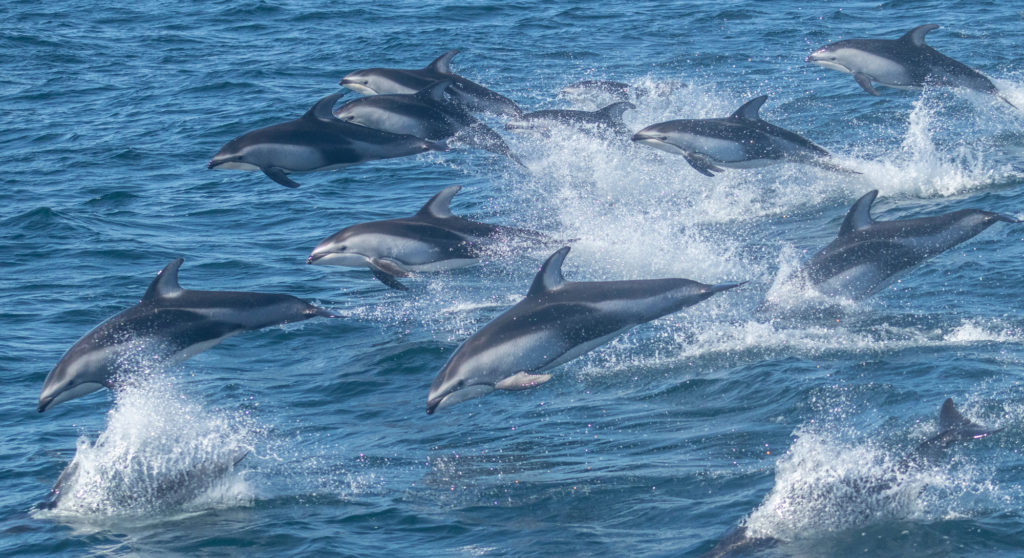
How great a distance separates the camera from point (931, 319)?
11.1m

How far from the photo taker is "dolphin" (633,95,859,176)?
13.7 meters

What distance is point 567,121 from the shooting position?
17.3 m

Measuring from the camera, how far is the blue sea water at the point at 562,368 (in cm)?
827

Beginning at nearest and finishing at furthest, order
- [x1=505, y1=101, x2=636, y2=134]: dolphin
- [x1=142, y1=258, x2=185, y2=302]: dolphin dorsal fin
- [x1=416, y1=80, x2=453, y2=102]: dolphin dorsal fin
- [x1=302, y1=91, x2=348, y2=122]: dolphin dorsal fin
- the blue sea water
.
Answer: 1. the blue sea water
2. [x1=142, y1=258, x2=185, y2=302]: dolphin dorsal fin
3. [x1=302, y1=91, x2=348, y2=122]: dolphin dorsal fin
4. [x1=416, y1=80, x2=453, y2=102]: dolphin dorsal fin
5. [x1=505, y1=101, x2=636, y2=134]: dolphin

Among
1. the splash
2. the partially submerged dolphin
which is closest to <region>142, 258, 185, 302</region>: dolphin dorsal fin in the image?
the splash

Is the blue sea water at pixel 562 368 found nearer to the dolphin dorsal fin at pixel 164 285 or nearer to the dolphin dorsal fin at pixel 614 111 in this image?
the dolphin dorsal fin at pixel 164 285

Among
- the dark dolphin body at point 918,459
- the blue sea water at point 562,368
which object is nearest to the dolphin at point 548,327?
the blue sea water at point 562,368

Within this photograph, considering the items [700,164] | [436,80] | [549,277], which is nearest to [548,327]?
[549,277]

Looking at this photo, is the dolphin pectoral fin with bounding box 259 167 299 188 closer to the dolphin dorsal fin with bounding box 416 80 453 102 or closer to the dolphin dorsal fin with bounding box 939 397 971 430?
the dolphin dorsal fin with bounding box 416 80 453 102

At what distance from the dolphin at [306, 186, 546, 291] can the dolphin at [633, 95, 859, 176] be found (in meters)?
2.51

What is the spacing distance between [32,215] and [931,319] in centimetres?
1244

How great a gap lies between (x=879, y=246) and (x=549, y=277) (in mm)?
3138

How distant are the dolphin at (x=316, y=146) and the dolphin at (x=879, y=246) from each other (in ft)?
13.1

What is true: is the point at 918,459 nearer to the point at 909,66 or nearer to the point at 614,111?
the point at 909,66
